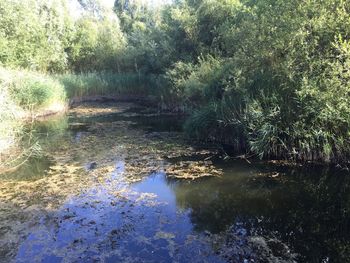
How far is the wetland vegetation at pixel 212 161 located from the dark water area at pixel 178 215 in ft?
0.10

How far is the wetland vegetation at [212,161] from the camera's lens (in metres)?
5.59

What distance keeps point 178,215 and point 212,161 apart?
3188mm

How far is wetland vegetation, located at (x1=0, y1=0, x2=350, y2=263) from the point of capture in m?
5.59

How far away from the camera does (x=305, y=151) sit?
8914mm

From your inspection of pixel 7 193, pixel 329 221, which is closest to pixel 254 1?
pixel 329 221

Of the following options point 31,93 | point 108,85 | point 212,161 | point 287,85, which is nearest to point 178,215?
point 212,161

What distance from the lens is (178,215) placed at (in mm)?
6586

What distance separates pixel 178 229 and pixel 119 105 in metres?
15.9

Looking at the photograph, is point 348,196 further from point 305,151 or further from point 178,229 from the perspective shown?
point 178,229

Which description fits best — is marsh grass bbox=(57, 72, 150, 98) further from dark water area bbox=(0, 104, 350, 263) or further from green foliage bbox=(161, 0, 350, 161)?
dark water area bbox=(0, 104, 350, 263)

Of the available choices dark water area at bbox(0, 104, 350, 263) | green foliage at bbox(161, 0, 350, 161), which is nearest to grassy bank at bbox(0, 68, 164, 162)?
dark water area at bbox(0, 104, 350, 263)

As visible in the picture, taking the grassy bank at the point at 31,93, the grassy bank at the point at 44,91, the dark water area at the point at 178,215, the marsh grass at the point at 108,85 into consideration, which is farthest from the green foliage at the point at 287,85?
the marsh grass at the point at 108,85

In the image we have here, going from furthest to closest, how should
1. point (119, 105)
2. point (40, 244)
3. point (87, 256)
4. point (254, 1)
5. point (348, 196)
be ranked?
point (119, 105)
point (254, 1)
point (348, 196)
point (40, 244)
point (87, 256)

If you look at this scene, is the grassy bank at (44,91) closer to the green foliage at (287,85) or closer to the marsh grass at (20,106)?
the marsh grass at (20,106)
